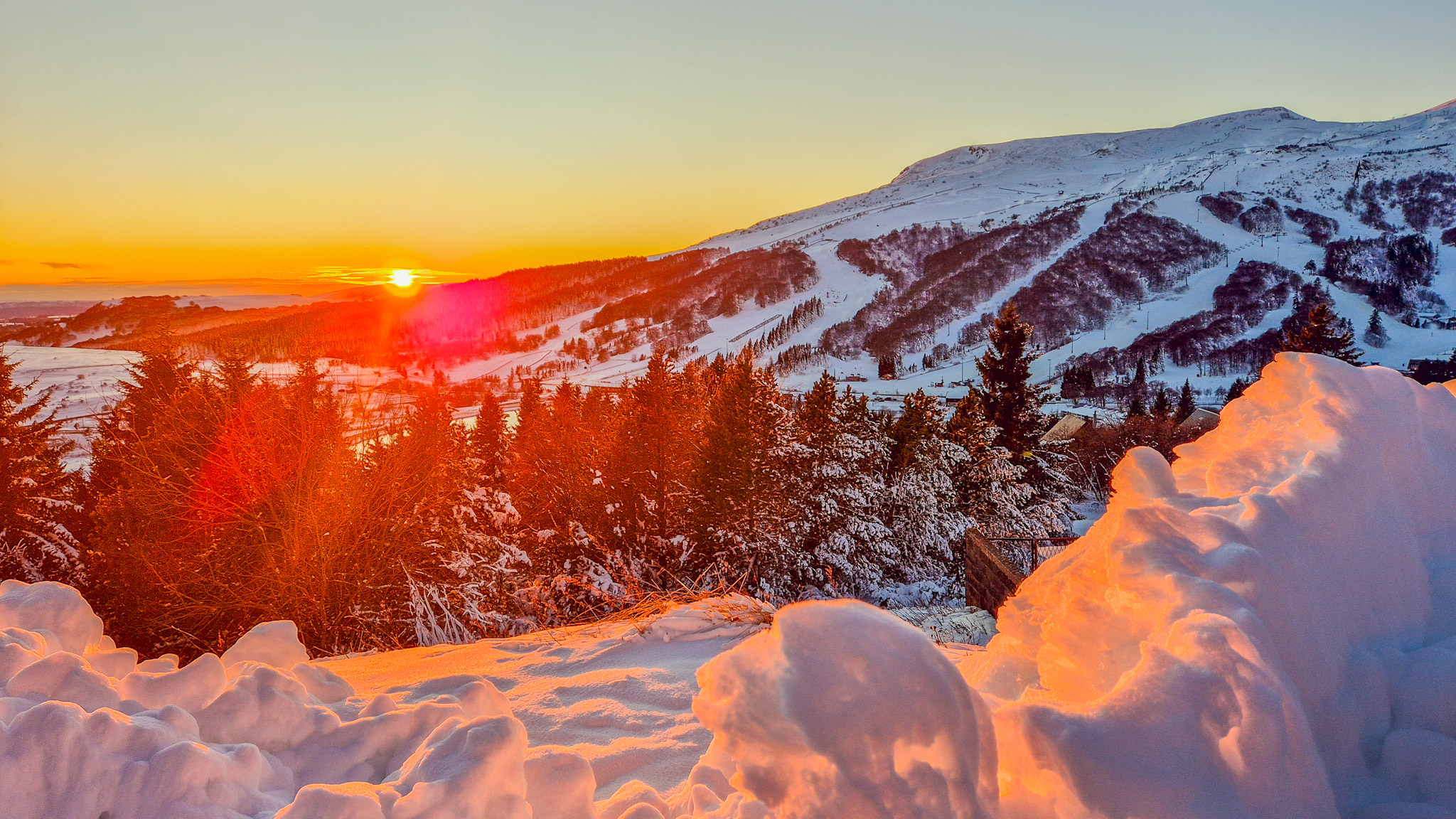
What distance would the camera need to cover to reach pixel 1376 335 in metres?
111

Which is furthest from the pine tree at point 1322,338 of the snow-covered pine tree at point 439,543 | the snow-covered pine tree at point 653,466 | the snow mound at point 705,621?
the snow mound at point 705,621

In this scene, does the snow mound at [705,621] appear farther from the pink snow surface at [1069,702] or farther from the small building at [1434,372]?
the small building at [1434,372]

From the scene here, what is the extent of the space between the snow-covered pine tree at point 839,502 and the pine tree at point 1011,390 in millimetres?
6683

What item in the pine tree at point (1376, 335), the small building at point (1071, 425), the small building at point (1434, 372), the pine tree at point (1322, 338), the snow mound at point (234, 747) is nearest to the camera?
the snow mound at point (234, 747)

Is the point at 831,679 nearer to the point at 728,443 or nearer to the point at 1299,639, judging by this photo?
the point at 1299,639

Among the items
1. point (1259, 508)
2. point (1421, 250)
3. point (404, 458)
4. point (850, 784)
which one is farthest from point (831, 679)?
point (1421, 250)

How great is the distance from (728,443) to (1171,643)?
1906 centimetres

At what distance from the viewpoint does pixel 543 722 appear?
3.14 metres

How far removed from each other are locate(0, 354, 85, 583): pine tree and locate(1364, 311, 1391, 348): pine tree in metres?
149

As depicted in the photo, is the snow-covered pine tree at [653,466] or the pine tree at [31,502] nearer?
the pine tree at [31,502]

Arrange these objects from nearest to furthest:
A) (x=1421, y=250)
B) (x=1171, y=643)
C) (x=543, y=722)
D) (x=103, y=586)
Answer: (x=1171, y=643), (x=543, y=722), (x=103, y=586), (x=1421, y=250)

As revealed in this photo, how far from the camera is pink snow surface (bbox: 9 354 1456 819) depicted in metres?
1.06

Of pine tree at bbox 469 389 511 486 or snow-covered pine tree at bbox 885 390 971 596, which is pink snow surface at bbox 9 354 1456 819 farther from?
pine tree at bbox 469 389 511 486

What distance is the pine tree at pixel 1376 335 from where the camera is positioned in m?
110
